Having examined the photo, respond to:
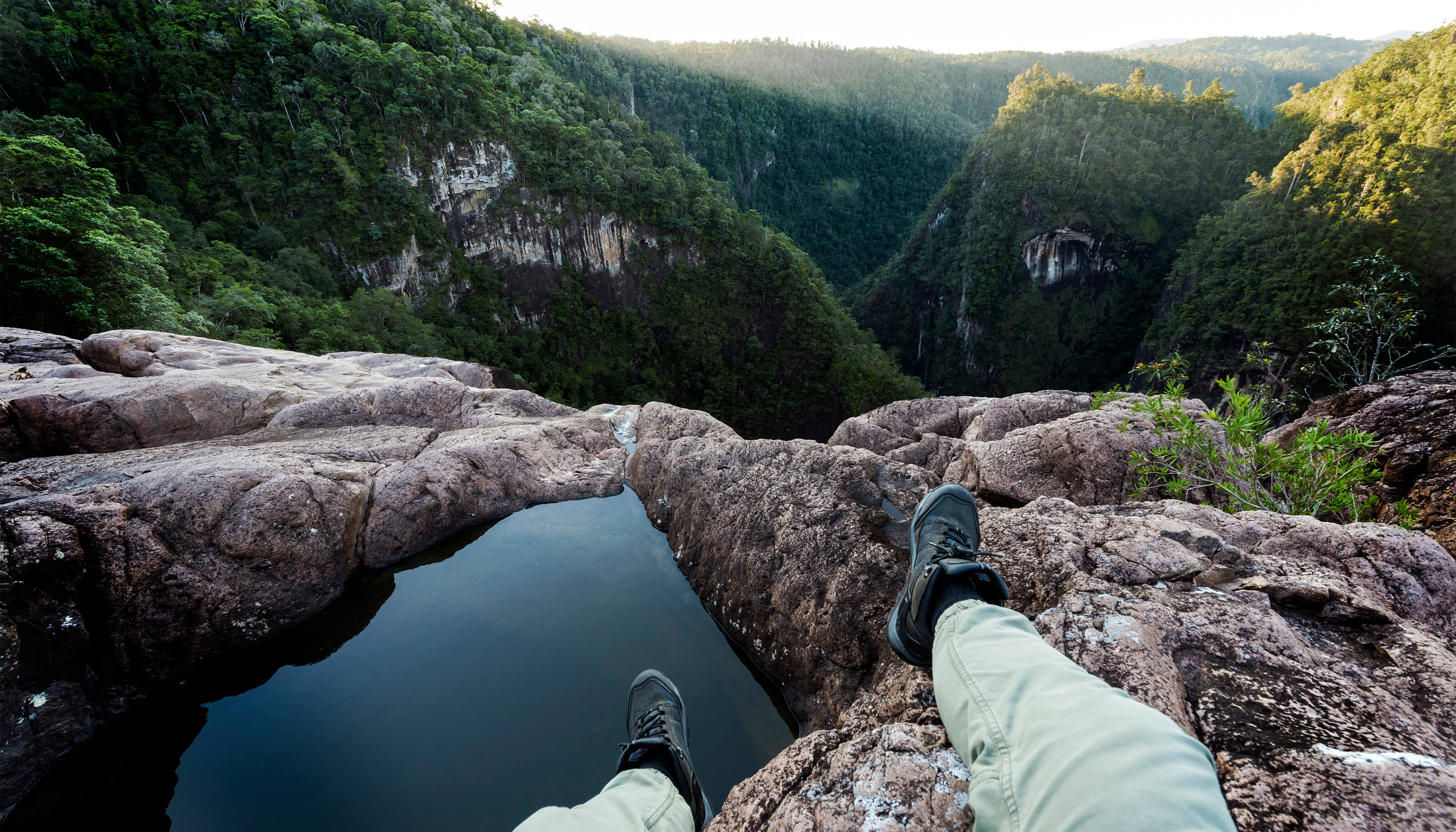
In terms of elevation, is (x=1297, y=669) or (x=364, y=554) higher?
(x=1297, y=669)

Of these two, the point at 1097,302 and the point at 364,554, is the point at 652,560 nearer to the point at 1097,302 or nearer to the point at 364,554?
the point at 364,554

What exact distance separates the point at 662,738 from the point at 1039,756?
1.96m

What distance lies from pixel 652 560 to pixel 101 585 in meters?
4.10

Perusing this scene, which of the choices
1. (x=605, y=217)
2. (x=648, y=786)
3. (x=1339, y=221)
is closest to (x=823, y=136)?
(x=605, y=217)

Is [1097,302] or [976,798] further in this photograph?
[1097,302]

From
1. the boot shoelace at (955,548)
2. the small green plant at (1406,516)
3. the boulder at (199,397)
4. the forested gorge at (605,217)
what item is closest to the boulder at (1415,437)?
the small green plant at (1406,516)

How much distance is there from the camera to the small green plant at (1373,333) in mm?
9922

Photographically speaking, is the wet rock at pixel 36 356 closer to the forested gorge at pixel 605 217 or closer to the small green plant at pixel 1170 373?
the forested gorge at pixel 605 217

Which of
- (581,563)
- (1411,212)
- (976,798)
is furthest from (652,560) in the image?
(1411,212)

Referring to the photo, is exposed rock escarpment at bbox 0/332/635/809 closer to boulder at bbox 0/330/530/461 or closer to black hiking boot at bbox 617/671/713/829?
boulder at bbox 0/330/530/461

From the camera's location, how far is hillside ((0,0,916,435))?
14000 millimetres

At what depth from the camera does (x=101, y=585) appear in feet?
12.1

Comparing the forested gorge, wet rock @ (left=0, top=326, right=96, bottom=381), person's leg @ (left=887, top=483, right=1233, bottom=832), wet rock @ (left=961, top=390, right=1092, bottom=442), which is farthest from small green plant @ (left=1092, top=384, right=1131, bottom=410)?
the forested gorge

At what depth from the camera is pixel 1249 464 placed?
3830mm
